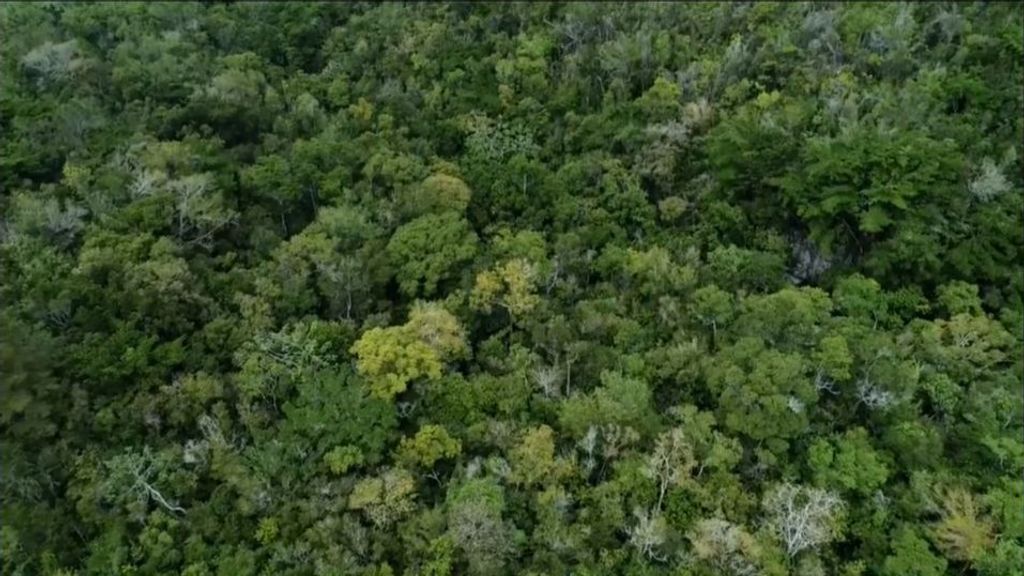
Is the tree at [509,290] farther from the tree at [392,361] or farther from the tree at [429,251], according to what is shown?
the tree at [392,361]

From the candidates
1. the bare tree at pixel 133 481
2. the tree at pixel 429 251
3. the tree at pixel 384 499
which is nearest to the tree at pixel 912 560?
the tree at pixel 384 499

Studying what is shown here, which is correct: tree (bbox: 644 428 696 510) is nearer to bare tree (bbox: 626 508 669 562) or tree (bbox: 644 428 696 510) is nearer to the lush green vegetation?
the lush green vegetation

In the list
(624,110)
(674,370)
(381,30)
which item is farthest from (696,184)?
(381,30)

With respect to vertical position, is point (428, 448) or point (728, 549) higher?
A: point (428, 448)

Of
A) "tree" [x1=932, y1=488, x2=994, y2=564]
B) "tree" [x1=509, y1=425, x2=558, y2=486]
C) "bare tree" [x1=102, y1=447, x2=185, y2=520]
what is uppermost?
"bare tree" [x1=102, y1=447, x2=185, y2=520]

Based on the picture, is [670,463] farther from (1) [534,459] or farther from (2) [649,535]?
(1) [534,459]

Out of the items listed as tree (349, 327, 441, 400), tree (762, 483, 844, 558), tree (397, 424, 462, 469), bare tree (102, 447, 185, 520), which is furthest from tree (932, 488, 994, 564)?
bare tree (102, 447, 185, 520)

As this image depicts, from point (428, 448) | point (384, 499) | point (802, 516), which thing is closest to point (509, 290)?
point (428, 448)

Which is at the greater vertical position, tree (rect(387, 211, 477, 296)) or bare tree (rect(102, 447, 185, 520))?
tree (rect(387, 211, 477, 296))

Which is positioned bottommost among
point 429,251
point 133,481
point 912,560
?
point 912,560
